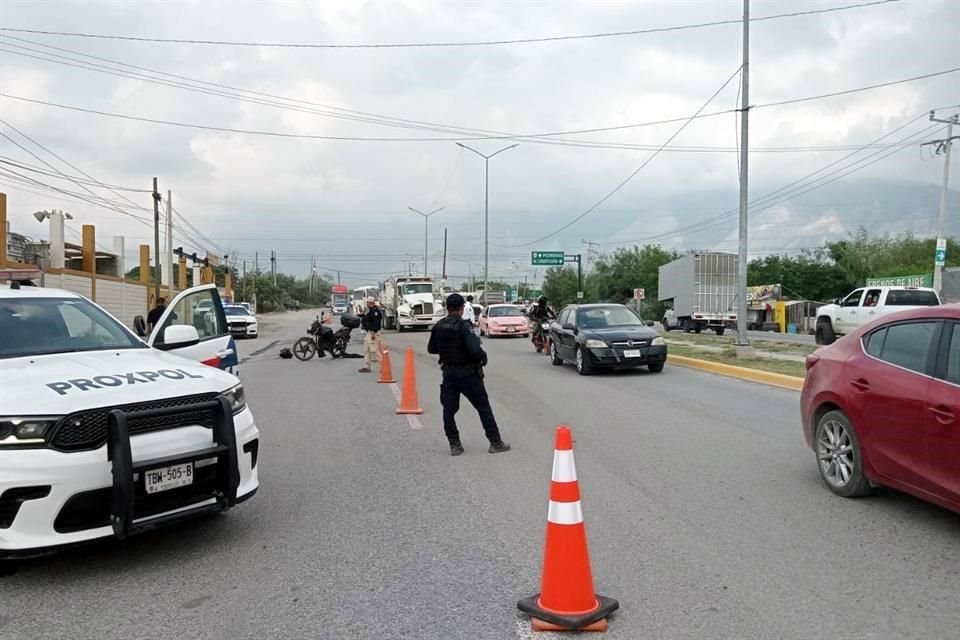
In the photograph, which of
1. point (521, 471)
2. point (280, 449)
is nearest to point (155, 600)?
point (521, 471)

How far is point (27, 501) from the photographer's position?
415 cm

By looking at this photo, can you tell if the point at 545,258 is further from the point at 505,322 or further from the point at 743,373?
the point at 743,373

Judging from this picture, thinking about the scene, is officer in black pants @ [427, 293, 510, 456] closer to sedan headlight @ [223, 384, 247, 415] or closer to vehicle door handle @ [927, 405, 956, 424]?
sedan headlight @ [223, 384, 247, 415]

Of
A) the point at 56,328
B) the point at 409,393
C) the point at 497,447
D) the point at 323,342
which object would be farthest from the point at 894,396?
the point at 323,342

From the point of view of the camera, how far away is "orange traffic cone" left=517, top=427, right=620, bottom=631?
3.77m

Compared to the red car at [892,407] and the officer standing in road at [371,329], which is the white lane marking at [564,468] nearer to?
the red car at [892,407]

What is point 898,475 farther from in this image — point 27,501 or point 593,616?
point 27,501

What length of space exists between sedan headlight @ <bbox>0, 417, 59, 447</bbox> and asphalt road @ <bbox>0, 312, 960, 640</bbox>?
2.83 feet

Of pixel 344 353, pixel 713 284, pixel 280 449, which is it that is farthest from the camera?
pixel 713 284

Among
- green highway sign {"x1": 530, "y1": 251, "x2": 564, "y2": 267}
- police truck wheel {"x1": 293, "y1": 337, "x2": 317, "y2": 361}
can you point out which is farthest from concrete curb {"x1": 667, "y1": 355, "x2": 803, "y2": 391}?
green highway sign {"x1": 530, "y1": 251, "x2": 564, "y2": 267}

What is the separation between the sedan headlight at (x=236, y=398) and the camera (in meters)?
5.23

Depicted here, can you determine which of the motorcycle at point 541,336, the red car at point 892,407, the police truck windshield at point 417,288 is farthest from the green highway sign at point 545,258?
the red car at point 892,407

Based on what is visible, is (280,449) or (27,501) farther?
(280,449)

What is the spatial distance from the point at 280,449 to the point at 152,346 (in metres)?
2.29
